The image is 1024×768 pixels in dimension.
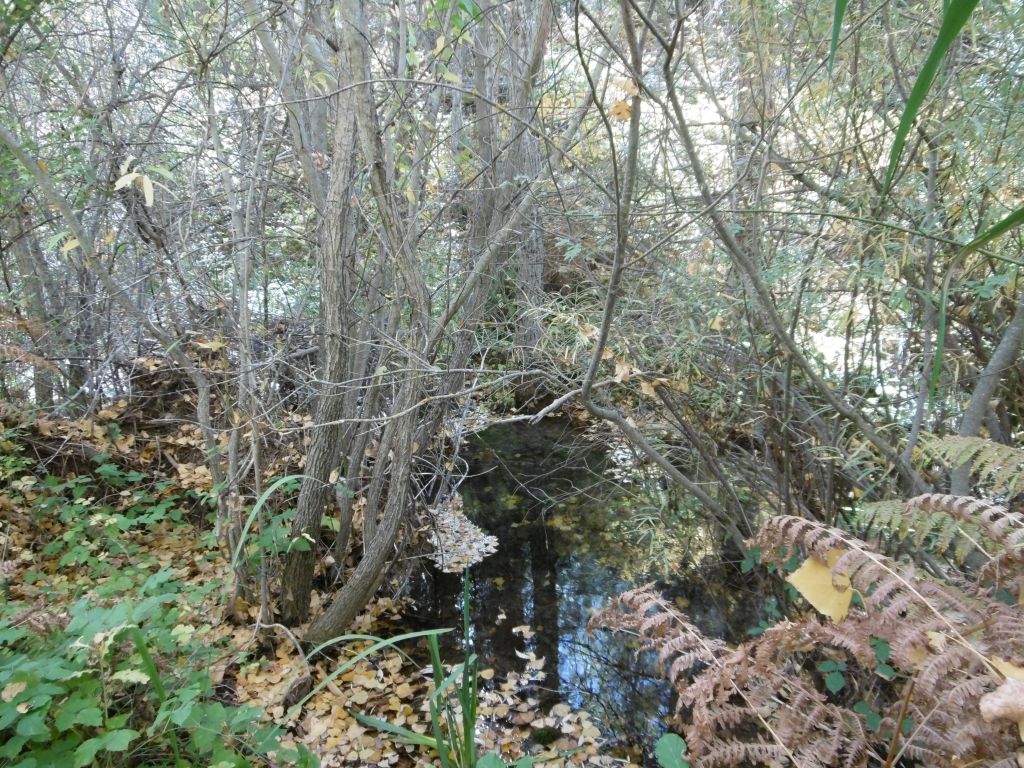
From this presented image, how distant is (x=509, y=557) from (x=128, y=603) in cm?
248

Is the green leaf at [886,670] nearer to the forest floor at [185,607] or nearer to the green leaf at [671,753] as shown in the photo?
the green leaf at [671,753]

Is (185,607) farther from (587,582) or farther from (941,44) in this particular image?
(941,44)

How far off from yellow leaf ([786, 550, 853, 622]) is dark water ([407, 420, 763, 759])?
1.43m

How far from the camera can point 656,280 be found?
3.03m

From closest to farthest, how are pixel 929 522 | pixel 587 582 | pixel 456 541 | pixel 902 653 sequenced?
pixel 902 653, pixel 929 522, pixel 587 582, pixel 456 541

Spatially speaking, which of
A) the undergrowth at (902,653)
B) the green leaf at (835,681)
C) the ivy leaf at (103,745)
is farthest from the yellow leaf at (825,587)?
the ivy leaf at (103,745)

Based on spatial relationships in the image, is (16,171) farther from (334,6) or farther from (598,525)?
(598,525)

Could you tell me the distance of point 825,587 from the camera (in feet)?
4.30

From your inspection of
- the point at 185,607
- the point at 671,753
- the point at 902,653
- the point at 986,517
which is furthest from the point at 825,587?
the point at 185,607

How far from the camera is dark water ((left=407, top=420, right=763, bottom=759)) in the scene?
3025 millimetres

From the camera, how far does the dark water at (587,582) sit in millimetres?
3025

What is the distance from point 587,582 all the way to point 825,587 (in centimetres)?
265

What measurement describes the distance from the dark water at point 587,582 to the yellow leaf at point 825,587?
4.69 ft

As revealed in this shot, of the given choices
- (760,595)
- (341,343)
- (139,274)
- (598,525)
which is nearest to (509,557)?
(598,525)
